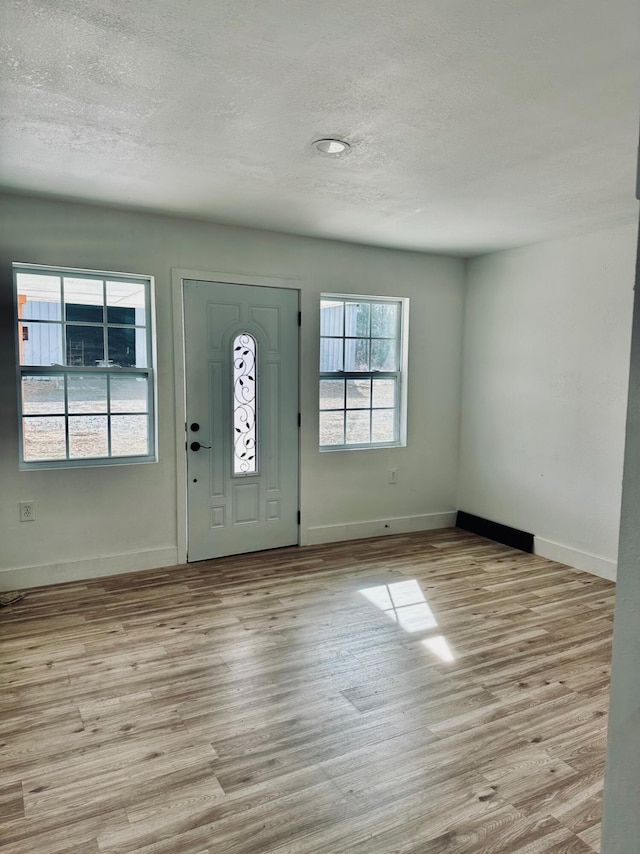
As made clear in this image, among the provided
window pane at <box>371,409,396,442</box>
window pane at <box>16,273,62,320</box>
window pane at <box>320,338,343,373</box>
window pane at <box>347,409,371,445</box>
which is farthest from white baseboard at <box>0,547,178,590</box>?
window pane at <box>371,409,396,442</box>

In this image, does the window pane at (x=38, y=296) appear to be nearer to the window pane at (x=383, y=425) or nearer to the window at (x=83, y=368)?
the window at (x=83, y=368)

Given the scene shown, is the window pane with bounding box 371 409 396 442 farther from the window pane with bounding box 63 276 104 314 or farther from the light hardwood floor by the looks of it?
the window pane with bounding box 63 276 104 314

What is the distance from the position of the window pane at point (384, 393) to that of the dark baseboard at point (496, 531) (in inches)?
54.3

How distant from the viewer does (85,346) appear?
4039 mm

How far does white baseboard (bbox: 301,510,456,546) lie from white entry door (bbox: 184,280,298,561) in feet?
0.74

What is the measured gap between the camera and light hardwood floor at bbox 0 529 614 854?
190 cm

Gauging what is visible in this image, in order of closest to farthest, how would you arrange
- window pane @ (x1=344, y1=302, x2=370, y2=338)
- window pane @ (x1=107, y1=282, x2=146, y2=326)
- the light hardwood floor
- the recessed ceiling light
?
the light hardwood floor < the recessed ceiling light < window pane @ (x1=107, y1=282, x2=146, y2=326) < window pane @ (x1=344, y1=302, x2=370, y2=338)

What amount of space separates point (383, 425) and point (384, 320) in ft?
3.25

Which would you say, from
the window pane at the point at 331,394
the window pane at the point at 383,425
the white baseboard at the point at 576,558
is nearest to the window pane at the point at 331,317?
the window pane at the point at 331,394

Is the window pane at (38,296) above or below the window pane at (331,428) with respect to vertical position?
above

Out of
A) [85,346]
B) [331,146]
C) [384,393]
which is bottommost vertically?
[384,393]

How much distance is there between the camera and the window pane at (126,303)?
4.13m

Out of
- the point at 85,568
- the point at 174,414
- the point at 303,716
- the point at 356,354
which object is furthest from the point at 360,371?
the point at 303,716

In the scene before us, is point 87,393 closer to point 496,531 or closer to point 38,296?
point 38,296
